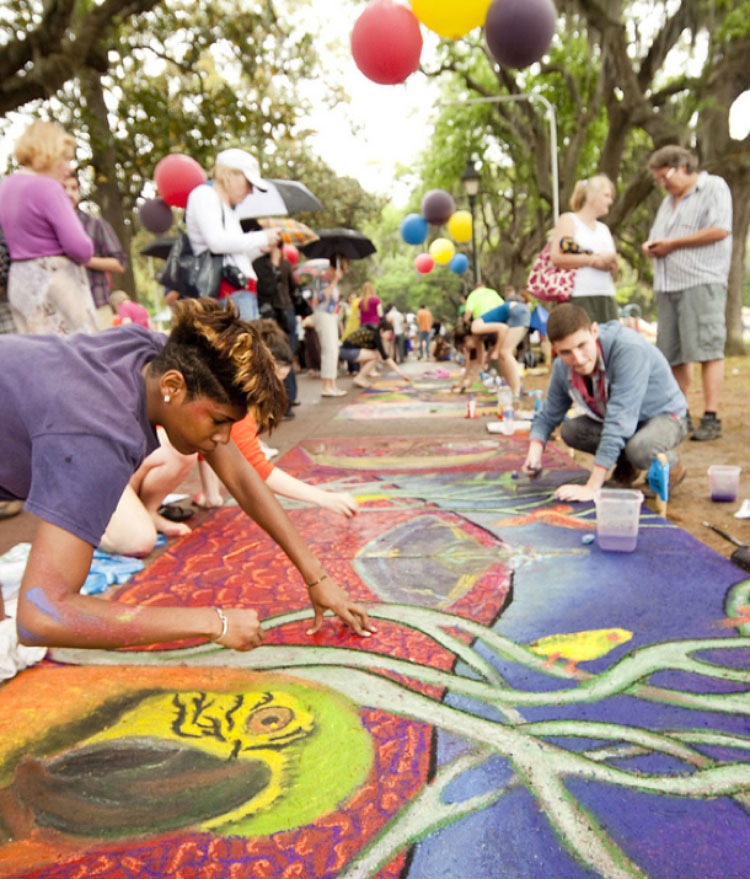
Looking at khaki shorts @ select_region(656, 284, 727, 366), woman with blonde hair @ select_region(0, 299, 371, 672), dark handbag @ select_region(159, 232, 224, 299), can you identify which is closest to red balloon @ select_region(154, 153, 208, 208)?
dark handbag @ select_region(159, 232, 224, 299)

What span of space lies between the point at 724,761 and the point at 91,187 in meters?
12.5

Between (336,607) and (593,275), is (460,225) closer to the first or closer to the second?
(593,275)

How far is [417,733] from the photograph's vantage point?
5.34 ft

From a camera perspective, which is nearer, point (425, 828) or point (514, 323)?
point (425, 828)

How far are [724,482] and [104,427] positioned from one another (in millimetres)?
2867

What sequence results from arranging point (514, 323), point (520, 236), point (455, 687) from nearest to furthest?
1. point (455, 687)
2. point (514, 323)
3. point (520, 236)

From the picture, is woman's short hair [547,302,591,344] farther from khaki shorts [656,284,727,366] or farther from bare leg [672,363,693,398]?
bare leg [672,363,693,398]

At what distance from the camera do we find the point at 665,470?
3070 millimetres

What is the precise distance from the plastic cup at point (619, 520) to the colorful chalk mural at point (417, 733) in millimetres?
89

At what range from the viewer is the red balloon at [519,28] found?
205 inches

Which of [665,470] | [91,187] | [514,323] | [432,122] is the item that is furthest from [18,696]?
[432,122]

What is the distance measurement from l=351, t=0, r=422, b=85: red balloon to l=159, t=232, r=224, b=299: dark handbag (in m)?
2.48

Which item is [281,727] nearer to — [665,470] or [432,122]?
[665,470]

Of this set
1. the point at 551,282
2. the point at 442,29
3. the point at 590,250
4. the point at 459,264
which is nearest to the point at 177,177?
the point at 442,29
